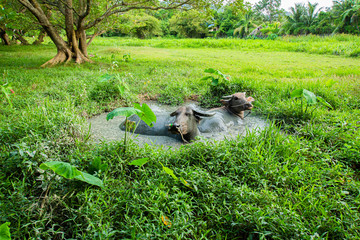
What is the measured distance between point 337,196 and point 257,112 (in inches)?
88.8

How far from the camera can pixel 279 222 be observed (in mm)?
1638

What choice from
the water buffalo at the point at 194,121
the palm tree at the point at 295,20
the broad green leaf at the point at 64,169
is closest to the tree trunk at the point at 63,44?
the water buffalo at the point at 194,121

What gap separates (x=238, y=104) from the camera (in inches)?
136

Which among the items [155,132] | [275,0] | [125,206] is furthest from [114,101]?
[275,0]

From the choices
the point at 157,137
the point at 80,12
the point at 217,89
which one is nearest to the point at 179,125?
the point at 157,137

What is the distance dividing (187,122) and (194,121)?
8.2 inches

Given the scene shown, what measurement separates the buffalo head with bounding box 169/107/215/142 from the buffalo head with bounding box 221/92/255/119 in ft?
1.80

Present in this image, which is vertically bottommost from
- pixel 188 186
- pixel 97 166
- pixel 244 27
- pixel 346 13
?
pixel 188 186

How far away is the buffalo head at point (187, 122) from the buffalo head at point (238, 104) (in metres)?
0.55

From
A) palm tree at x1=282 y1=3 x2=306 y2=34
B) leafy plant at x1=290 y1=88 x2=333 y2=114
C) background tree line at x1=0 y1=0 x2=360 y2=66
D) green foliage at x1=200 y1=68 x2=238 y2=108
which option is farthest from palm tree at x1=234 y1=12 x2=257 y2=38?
leafy plant at x1=290 y1=88 x2=333 y2=114

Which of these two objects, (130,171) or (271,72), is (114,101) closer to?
(130,171)

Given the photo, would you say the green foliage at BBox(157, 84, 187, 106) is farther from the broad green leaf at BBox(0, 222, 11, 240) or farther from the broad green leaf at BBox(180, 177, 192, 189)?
the broad green leaf at BBox(0, 222, 11, 240)

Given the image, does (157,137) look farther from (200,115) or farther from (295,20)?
(295,20)

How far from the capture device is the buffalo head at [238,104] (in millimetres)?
3400
